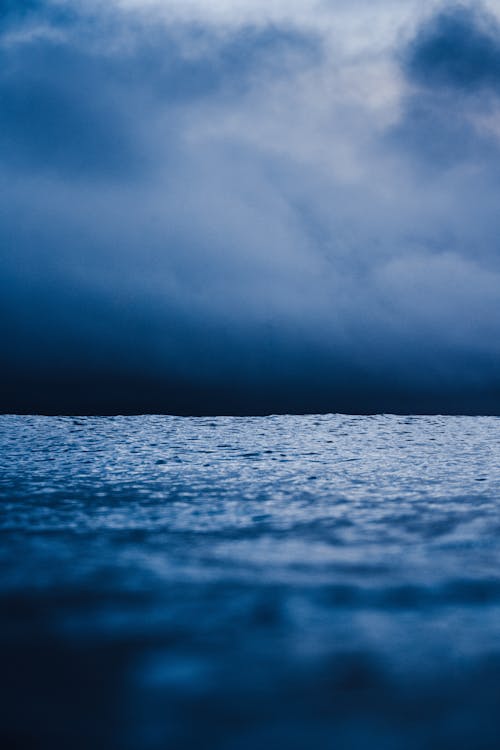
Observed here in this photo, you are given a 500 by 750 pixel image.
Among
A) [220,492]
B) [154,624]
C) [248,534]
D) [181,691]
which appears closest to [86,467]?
[220,492]

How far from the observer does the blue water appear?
8.90ft

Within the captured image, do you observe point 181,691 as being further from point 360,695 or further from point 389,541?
point 389,541

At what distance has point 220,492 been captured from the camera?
10.8 m

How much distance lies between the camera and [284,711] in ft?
9.34

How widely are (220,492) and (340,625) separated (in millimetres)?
6895

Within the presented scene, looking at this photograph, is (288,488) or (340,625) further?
(288,488)

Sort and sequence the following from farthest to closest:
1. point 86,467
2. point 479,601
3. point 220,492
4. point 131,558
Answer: point 86,467, point 220,492, point 131,558, point 479,601

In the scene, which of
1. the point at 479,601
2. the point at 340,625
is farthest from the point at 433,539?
the point at 340,625

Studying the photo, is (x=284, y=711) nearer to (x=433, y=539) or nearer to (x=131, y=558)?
(x=131, y=558)

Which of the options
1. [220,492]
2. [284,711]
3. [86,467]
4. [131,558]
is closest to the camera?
[284,711]

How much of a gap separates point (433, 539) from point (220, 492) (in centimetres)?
495

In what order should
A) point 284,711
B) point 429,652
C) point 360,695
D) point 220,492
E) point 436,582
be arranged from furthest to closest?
point 220,492
point 436,582
point 429,652
point 360,695
point 284,711

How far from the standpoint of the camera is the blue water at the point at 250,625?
2713 millimetres

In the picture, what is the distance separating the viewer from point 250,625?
4.01 metres
